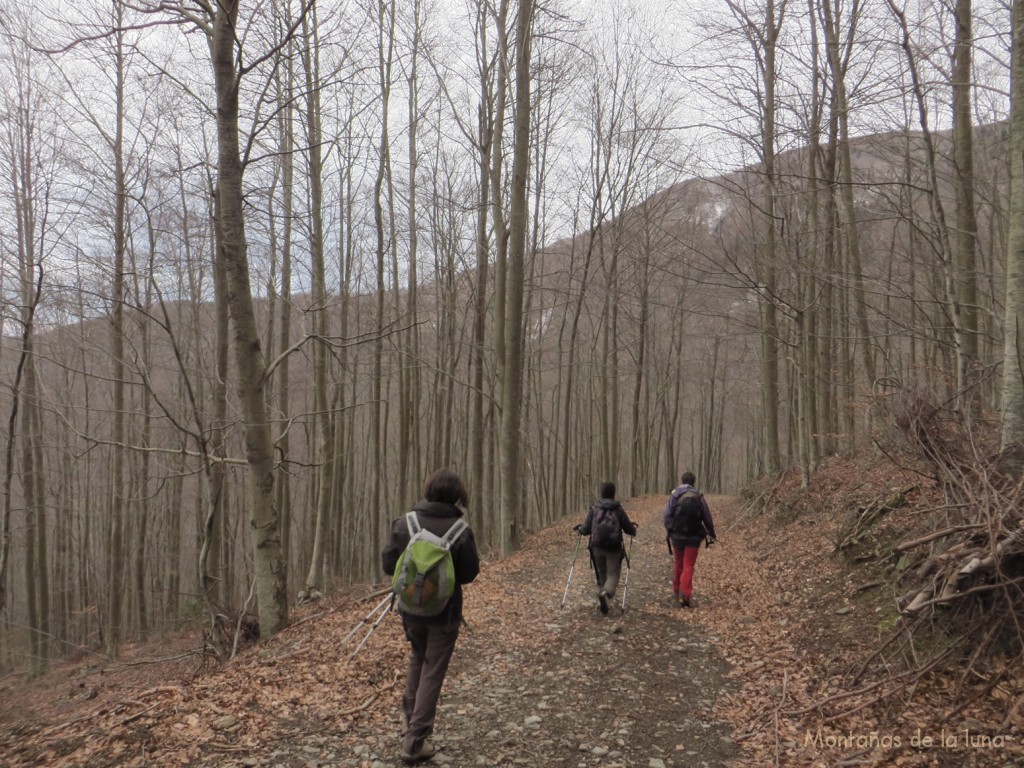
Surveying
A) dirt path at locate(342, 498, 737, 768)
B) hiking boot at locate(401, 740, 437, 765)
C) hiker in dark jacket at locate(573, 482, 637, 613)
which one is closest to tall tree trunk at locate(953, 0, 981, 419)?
hiker in dark jacket at locate(573, 482, 637, 613)

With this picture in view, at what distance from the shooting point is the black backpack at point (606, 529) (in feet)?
24.6

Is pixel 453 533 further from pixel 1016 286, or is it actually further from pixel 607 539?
pixel 1016 286

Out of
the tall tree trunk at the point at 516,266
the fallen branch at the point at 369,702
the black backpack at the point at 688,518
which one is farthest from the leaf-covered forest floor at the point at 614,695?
the tall tree trunk at the point at 516,266

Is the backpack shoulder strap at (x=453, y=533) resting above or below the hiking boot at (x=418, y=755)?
above

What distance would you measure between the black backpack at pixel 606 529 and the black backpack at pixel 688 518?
3.15 feet

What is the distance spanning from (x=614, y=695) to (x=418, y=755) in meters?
1.94

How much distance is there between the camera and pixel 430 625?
155 inches

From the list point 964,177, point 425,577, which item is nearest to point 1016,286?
point 964,177

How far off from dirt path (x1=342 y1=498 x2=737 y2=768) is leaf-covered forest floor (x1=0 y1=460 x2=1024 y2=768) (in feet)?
0.07

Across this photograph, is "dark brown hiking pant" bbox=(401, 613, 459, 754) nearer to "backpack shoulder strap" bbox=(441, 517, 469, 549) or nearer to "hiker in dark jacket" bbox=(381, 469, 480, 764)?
"hiker in dark jacket" bbox=(381, 469, 480, 764)

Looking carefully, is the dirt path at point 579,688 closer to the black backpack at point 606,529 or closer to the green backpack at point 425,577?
the black backpack at point 606,529

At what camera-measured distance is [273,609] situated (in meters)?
7.59

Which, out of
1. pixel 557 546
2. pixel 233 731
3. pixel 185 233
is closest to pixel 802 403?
pixel 557 546

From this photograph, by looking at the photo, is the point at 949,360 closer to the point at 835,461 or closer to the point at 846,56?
the point at 835,461
